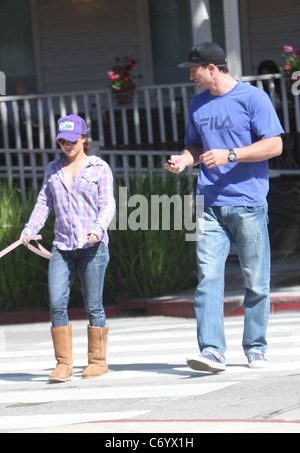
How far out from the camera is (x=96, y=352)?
772 cm

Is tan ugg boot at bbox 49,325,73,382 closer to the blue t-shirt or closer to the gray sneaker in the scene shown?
the gray sneaker

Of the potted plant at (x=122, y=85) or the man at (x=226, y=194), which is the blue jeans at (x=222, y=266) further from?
the potted plant at (x=122, y=85)

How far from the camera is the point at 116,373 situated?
25.6 ft

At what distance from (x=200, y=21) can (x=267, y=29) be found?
4191 millimetres

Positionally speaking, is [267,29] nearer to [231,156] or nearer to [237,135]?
[237,135]

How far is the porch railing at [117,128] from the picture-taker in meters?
15.0

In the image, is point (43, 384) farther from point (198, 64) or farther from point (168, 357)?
point (198, 64)

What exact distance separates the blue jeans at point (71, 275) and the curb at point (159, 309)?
381cm

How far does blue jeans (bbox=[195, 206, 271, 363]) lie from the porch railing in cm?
642

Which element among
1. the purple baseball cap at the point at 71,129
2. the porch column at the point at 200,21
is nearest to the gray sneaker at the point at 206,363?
the purple baseball cap at the point at 71,129

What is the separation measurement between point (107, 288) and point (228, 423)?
281 inches

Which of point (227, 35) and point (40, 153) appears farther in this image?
point (40, 153)
